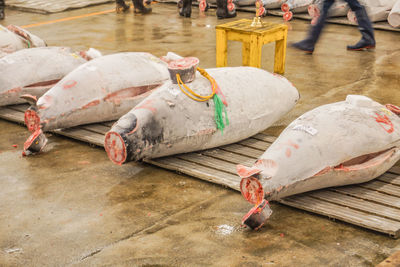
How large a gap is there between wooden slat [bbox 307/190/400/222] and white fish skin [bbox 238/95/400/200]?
6 centimetres

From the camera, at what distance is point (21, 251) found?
328 centimetres

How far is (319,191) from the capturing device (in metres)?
3.78

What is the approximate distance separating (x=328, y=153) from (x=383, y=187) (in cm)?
52

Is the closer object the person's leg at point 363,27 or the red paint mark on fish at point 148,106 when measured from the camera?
the red paint mark on fish at point 148,106

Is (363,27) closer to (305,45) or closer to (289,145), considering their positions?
(305,45)

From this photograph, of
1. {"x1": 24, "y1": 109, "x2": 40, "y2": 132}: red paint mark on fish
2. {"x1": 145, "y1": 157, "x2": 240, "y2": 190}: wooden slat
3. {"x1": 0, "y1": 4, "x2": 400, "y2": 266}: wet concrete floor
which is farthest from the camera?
{"x1": 24, "y1": 109, "x2": 40, "y2": 132}: red paint mark on fish

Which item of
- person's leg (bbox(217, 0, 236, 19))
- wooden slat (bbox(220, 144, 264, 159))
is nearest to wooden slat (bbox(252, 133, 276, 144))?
wooden slat (bbox(220, 144, 264, 159))

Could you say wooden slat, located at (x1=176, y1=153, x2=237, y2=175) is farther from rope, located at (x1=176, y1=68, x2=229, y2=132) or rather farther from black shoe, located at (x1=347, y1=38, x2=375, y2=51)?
black shoe, located at (x1=347, y1=38, x2=375, y2=51)

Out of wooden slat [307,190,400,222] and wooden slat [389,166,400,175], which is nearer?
wooden slat [307,190,400,222]

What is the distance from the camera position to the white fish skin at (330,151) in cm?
353

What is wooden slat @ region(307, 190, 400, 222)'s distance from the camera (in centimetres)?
348

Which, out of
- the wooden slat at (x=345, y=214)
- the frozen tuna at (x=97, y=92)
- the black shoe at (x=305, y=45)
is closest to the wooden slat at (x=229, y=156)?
the wooden slat at (x=345, y=214)

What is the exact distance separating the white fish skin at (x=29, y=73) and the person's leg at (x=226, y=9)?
4567 millimetres

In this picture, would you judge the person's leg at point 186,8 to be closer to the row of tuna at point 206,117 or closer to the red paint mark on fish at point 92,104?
the row of tuna at point 206,117
